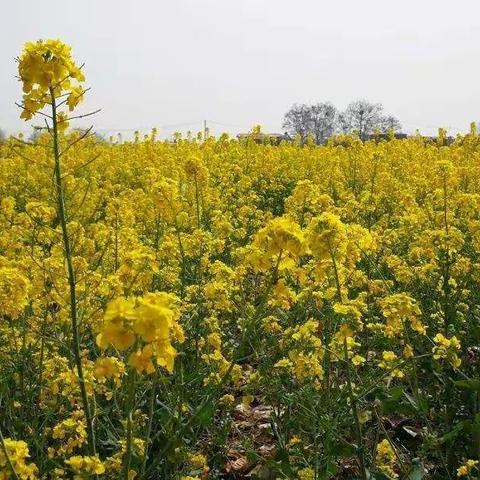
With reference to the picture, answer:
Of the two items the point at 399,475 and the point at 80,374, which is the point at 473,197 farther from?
the point at 80,374

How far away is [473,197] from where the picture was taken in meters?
3.94

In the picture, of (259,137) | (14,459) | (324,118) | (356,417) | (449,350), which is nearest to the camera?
(14,459)

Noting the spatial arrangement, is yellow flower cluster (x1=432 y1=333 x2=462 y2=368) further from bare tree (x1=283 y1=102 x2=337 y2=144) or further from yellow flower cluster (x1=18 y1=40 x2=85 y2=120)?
bare tree (x1=283 y1=102 x2=337 y2=144)

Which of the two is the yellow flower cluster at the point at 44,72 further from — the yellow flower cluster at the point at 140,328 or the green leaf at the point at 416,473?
the green leaf at the point at 416,473

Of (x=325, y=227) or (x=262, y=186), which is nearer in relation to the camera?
(x=325, y=227)

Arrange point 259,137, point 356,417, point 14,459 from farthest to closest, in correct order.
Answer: point 259,137
point 356,417
point 14,459

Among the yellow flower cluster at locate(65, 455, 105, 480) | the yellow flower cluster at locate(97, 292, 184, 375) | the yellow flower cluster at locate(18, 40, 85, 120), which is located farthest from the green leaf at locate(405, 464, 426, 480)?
the yellow flower cluster at locate(18, 40, 85, 120)

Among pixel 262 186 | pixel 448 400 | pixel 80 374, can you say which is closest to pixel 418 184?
pixel 262 186

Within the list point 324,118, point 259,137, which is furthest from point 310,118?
point 259,137

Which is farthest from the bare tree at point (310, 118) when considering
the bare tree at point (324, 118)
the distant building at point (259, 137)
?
the distant building at point (259, 137)

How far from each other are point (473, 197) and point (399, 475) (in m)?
1.91

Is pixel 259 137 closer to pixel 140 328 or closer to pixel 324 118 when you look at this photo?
pixel 140 328

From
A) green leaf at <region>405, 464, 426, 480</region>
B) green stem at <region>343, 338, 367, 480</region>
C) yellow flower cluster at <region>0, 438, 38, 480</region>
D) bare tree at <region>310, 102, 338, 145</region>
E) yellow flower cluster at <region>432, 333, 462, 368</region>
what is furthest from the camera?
bare tree at <region>310, 102, 338, 145</region>

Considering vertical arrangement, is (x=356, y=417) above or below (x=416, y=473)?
above
